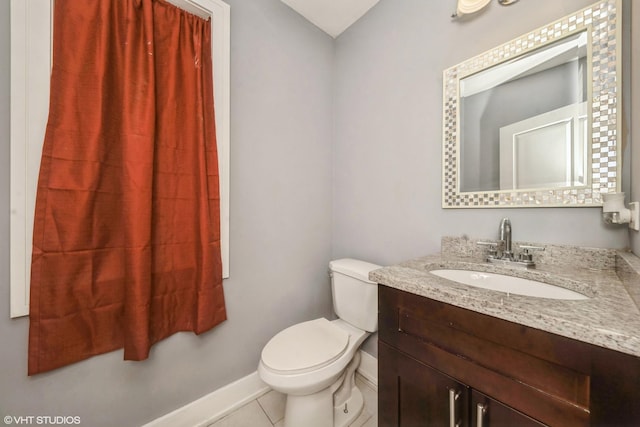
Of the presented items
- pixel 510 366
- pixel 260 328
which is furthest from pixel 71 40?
pixel 510 366

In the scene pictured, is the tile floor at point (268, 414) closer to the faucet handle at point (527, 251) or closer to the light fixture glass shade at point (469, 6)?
the faucet handle at point (527, 251)

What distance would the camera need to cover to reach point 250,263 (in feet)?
4.58

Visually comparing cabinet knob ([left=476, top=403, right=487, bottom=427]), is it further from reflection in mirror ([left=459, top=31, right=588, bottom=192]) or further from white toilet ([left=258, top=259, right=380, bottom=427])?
reflection in mirror ([left=459, top=31, right=588, bottom=192])

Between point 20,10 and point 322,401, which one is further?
point 322,401

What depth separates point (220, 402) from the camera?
1263mm

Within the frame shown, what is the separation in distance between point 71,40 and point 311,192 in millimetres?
1286

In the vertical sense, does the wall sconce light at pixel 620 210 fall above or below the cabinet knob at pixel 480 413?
above

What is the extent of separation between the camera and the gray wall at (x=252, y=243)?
858 mm

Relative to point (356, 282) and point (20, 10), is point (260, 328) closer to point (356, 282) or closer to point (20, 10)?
point (356, 282)

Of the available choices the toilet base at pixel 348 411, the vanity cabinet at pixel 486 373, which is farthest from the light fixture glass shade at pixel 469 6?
the toilet base at pixel 348 411

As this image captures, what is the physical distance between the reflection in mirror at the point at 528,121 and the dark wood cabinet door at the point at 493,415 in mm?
815

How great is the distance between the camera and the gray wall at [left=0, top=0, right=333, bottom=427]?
86cm

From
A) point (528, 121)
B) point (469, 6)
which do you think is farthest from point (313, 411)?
point (469, 6)

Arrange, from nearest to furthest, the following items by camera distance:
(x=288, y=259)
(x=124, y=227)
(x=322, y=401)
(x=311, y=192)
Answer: (x=124, y=227) < (x=322, y=401) < (x=288, y=259) < (x=311, y=192)
